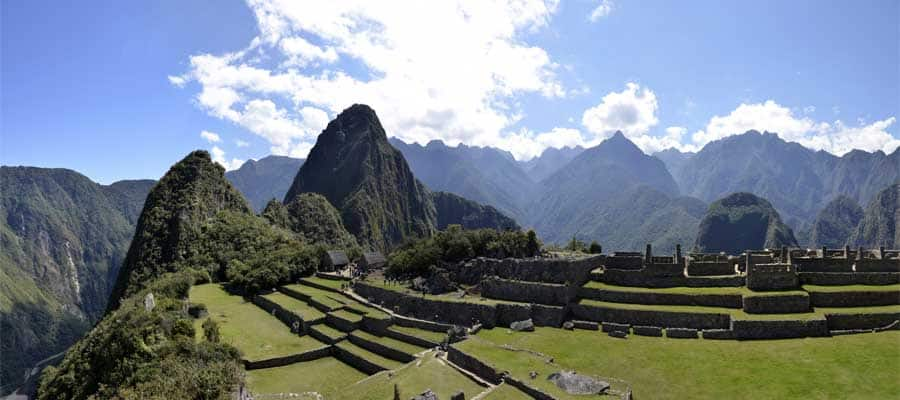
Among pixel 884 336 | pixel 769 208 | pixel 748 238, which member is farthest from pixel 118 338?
pixel 769 208

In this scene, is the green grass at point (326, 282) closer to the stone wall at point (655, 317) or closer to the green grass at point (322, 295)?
the green grass at point (322, 295)

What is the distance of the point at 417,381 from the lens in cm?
2530

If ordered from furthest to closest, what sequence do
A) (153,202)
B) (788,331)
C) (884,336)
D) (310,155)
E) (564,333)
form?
(310,155) → (153,202) → (564,333) → (788,331) → (884,336)

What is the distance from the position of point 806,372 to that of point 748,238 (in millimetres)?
156751

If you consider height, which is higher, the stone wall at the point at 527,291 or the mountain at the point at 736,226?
the mountain at the point at 736,226

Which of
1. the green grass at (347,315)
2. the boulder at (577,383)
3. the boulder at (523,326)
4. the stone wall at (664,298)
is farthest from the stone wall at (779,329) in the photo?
the green grass at (347,315)

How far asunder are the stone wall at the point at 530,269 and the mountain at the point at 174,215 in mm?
51633

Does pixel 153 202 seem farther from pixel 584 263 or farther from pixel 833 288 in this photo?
pixel 833 288

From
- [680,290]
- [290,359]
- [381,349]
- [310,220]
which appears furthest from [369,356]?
[310,220]

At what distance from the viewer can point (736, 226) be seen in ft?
525

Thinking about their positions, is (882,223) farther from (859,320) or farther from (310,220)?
(859,320)

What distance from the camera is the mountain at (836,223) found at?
173000mm

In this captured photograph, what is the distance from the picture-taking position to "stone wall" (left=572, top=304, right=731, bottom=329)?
26.9 meters

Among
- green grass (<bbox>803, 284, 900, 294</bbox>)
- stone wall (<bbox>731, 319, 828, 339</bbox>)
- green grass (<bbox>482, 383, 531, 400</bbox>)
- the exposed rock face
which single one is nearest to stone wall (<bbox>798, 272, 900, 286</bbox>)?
green grass (<bbox>803, 284, 900, 294</bbox>)
